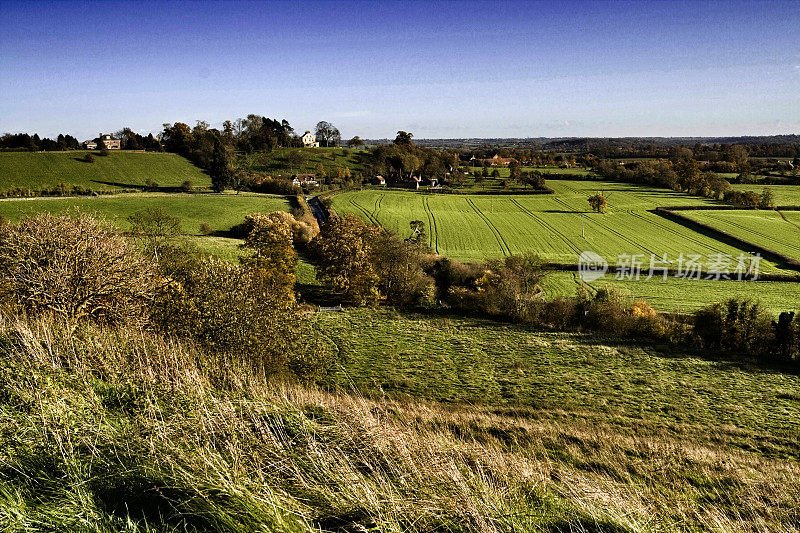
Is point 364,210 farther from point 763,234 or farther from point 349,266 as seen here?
point 763,234

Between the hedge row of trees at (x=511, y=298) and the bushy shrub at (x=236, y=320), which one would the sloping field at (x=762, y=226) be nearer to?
the hedge row of trees at (x=511, y=298)

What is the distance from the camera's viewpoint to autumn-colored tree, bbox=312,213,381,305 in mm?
44875

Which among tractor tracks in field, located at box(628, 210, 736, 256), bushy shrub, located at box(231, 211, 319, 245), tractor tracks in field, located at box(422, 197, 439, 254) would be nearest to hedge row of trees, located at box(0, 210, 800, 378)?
bushy shrub, located at box(231, 211, 319, 245)

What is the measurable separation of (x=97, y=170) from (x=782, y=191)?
15340 cm

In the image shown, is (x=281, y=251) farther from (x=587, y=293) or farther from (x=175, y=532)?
(x=175, y=532)

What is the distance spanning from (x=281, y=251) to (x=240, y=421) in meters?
40.7

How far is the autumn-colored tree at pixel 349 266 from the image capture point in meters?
44.9

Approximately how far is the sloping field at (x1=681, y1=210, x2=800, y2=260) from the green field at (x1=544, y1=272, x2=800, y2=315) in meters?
14.1

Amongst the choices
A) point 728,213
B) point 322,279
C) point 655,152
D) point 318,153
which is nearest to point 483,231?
point 322,279
